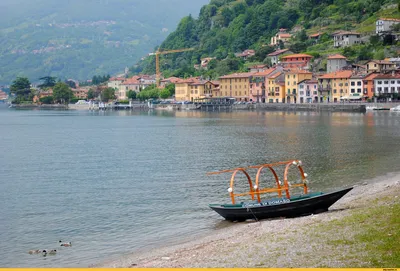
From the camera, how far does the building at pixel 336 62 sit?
125 m

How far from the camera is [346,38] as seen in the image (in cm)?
13500

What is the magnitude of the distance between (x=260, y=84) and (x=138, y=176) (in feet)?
329

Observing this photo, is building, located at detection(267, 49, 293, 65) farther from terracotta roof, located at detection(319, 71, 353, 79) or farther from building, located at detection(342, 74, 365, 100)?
building, located at detection(342, 74, 365, 100)

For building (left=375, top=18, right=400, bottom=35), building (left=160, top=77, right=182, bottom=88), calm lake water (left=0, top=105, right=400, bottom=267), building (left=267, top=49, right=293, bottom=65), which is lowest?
calm lake water (left=0, top=105, right=400, bottom=267)

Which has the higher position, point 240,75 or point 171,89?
point 240,75

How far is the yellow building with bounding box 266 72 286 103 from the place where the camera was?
134875 mm

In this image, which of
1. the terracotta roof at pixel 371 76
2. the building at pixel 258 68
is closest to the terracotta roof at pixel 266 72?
the building at pixel 258 68

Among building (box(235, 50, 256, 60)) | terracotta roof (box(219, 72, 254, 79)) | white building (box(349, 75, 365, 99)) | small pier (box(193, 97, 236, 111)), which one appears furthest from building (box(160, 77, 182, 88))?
white building (box(349, 75, 365, 99))

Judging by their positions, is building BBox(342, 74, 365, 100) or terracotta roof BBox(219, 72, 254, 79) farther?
terracotta roof BBox(219, 72, 254, 79)

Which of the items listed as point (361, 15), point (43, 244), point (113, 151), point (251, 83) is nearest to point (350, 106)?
point (251, 83)

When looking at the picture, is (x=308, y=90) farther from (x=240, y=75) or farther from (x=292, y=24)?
(x=292, y=24)

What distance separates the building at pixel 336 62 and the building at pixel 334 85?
3.61 m

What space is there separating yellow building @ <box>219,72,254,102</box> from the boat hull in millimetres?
117850

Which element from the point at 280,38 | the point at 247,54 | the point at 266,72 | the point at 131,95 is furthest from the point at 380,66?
the point at 131,95
